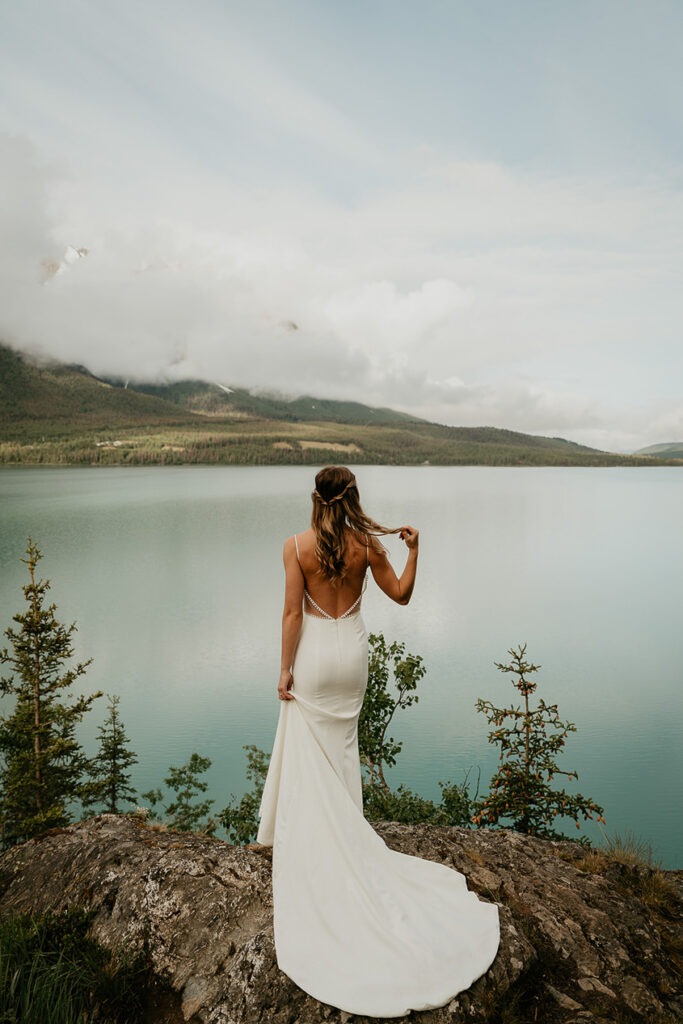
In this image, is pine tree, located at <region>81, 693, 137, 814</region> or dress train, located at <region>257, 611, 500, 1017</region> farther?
pine tree, located at <region>81, 693, 137, 814</region>

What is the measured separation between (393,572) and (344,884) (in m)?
2.24

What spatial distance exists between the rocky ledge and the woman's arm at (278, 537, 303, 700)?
152 centimetres

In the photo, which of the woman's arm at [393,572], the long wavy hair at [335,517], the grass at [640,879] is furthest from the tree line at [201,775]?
the long wavy hair at [335,517]

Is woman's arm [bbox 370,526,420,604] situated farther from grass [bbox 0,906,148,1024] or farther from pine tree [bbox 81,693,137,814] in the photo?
pine tree [bbox 81,693,137,814]

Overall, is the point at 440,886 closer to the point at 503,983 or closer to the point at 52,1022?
the point at 503,983

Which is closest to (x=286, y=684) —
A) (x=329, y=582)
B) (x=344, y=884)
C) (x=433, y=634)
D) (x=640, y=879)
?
(x=329, y=582)

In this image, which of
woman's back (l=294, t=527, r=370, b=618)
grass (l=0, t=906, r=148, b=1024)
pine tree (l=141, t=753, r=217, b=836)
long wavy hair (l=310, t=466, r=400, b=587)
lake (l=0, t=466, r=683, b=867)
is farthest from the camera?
lake (l=0, t=466, r=683, b=867)

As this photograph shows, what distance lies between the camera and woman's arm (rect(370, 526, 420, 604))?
414 centimetres

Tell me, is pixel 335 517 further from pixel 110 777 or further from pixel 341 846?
pixel 110 777

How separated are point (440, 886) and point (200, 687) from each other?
20.3 m

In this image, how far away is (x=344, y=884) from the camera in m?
3.78

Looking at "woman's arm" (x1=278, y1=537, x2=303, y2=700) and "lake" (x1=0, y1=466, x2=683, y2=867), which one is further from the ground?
"woman's arm" (x1=278, y1=537, x2=303, y2=700)

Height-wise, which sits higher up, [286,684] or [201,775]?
[286,684]

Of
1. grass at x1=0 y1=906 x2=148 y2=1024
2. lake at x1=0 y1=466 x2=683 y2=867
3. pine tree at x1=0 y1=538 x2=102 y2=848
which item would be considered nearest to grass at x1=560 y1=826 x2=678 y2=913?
grass at x1=0 y1=906 x2=148 y2=1024
